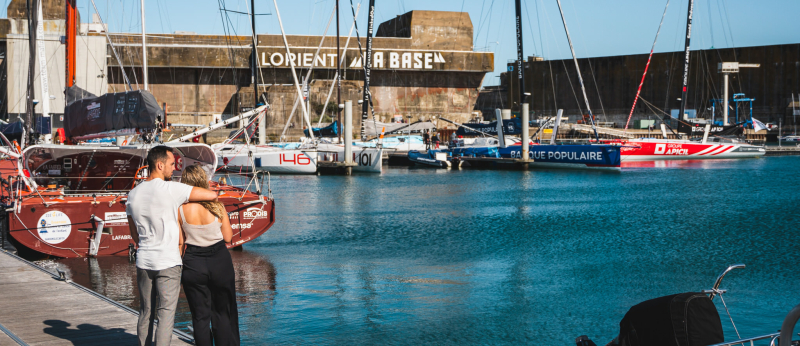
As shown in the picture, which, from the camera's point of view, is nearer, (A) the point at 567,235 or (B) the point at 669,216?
(A) the point at 567,235

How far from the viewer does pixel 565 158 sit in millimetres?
42219

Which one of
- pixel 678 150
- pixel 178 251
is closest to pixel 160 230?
pixel 178 251

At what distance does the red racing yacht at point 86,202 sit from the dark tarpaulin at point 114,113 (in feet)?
1.86

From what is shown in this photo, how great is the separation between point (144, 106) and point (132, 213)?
10.3 metres

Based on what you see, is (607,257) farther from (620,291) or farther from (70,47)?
(70,47)

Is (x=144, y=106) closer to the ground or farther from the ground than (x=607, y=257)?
farther from the ground

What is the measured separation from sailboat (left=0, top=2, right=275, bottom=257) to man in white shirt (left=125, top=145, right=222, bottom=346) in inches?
289

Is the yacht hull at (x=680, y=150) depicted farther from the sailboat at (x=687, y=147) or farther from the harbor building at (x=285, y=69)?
the harbor building at (x=285, y=69)

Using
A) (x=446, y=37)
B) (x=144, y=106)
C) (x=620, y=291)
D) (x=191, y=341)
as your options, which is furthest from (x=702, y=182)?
(x=446, y=37)

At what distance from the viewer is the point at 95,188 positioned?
51.4ft

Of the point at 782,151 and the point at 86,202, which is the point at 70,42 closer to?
the point at 86,202

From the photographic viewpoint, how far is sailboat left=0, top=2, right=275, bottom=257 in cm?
1355

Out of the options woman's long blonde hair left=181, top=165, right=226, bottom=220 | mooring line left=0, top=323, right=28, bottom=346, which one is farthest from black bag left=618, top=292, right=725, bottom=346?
mooring line left=0, top=323, right=28, bottom=346

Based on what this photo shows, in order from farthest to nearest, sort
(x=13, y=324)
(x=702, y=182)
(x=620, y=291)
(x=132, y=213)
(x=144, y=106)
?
(x=702, y=182)
(x=144, y=106)
(x=620, y=291)
(x=13, y=324)
(x=132, y=213)
